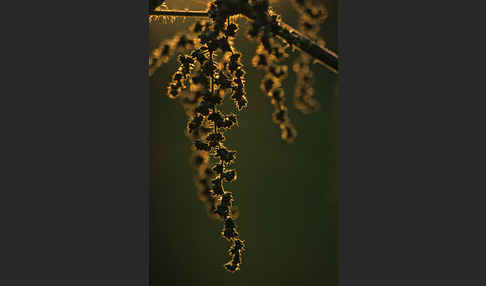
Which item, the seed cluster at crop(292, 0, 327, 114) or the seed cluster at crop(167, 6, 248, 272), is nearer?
the seed cluster at crop(167, 6, 248, 272)

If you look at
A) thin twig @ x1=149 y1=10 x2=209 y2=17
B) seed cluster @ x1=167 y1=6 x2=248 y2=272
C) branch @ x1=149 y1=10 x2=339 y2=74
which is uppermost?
thin twig @ x1=149 y1=10 x2=209 y2=17

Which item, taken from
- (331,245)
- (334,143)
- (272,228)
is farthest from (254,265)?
(334,143)

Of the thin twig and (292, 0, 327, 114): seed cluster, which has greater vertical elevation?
the thin twig

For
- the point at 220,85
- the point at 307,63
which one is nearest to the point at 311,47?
the point at 307,63

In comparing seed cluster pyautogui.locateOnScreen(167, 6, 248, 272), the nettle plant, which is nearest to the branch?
the nettle plant

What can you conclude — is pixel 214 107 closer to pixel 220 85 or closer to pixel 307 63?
pixel 220 85

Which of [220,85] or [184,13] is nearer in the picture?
[220,85]

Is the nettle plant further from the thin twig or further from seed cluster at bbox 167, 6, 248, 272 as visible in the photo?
the thin twig

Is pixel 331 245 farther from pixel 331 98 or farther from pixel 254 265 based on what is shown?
pixel 331 98

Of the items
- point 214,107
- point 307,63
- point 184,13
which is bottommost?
point 214,107

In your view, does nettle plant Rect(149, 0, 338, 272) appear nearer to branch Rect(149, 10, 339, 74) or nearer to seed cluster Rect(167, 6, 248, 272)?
seed cluster Rect(167, 6, 248, 272)

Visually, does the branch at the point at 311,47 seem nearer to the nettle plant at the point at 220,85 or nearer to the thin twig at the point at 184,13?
the thin twig at the point at 184,13
